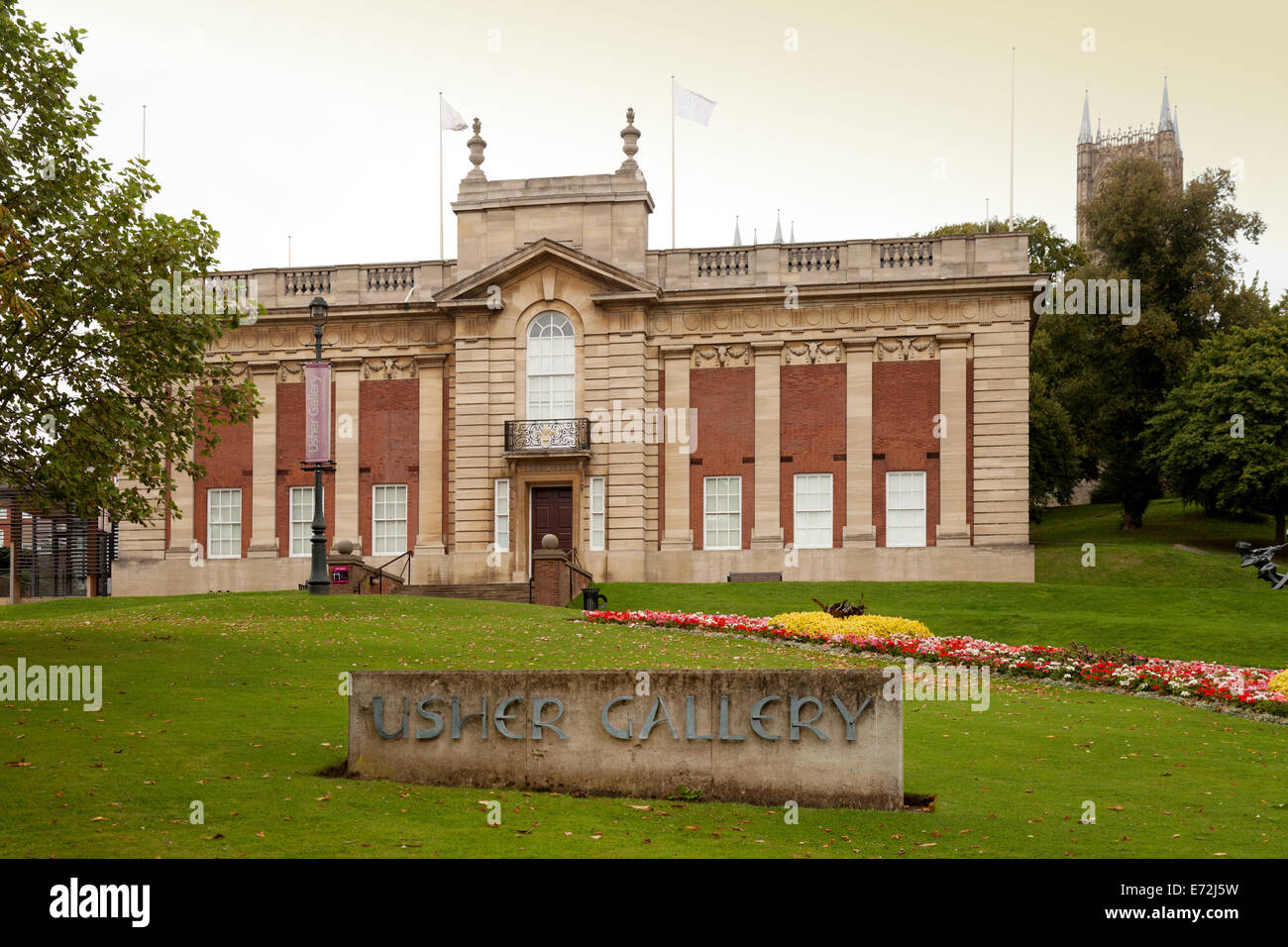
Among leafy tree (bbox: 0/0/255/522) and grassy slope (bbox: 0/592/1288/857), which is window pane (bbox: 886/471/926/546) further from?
leafy tree (bbox: 0/0/255/522)

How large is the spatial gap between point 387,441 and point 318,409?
11.0 metres

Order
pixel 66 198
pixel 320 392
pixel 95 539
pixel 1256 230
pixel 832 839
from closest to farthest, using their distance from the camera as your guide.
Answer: pixel 832 839, pixel 66 198, pixel 320 392, pixel 95 539, pixel 1256 230

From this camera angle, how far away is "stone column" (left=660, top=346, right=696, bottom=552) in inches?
1501

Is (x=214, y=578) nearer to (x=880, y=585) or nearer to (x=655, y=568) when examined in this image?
(x=655, y=568)

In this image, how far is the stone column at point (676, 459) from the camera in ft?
125

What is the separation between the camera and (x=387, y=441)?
131ft

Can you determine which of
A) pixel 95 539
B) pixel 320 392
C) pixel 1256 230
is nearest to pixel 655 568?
pixel 320 392

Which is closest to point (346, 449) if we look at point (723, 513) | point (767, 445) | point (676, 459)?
point (676, 459)

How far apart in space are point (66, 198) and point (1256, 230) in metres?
49.9

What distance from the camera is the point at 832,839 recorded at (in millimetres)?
10414

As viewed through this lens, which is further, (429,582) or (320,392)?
(429,582)

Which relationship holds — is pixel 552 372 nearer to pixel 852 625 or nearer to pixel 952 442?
pixel 952 442

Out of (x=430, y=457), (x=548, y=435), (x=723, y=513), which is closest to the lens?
(x=723, y=513)

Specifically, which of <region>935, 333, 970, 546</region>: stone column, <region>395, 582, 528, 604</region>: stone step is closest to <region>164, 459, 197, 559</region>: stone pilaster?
<region>395, 582, 528, 604</region>: stone step
